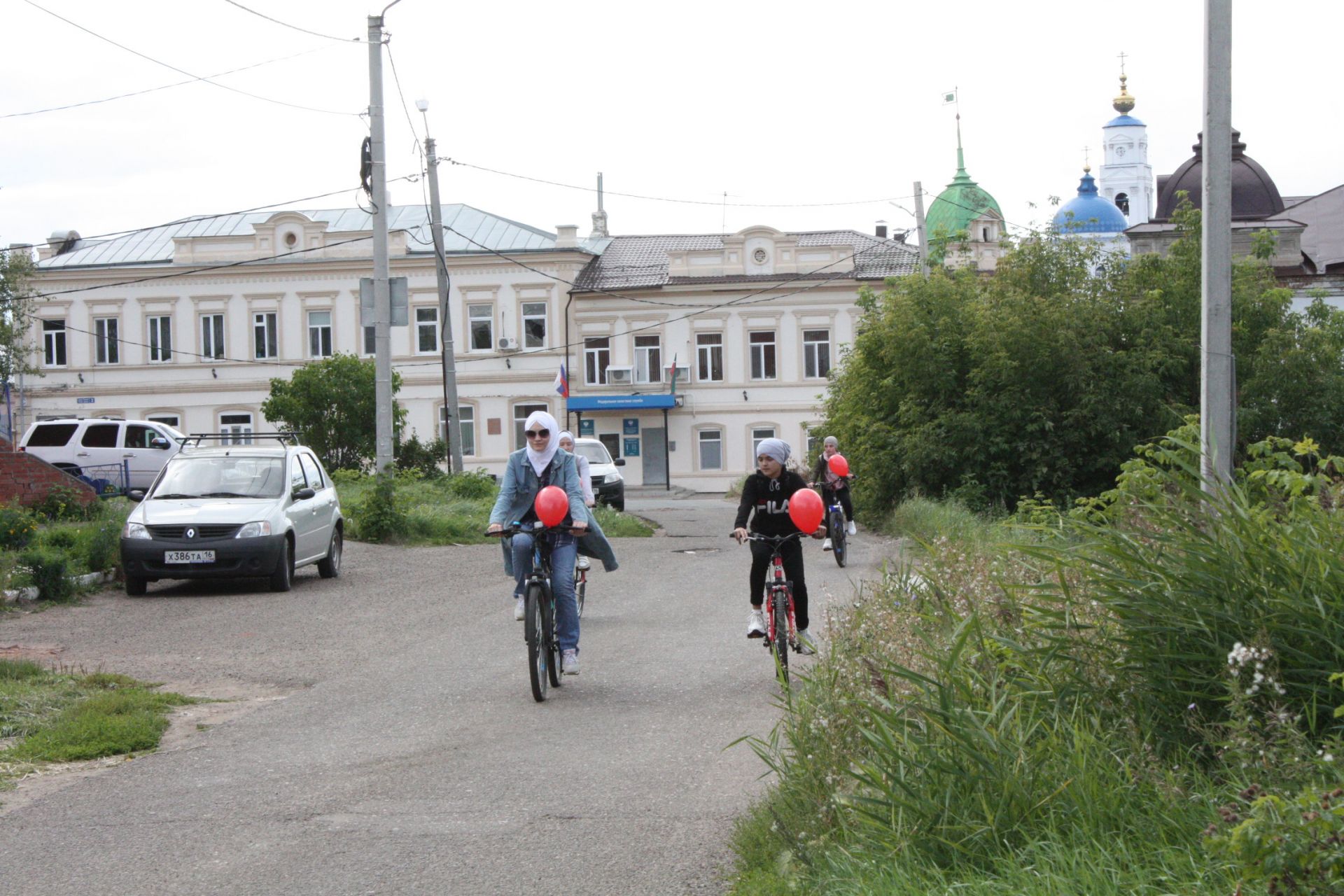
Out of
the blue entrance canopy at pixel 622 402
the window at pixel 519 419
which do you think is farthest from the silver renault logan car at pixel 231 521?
the window at pixel 519 419

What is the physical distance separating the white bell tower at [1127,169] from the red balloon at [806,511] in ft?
314

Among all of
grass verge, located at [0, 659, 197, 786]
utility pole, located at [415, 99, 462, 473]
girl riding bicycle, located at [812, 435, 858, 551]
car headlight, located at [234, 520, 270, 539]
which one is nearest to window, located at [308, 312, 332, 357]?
utility pole, located at [415, 99, 462, 473]

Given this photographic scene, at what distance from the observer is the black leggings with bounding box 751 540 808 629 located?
934 centimetres

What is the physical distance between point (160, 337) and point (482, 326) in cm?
1227

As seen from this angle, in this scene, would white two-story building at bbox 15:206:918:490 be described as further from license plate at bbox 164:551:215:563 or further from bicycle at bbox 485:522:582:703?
bicycle at bbox 485:522:582:703

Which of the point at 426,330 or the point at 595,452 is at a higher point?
the point at 426,330

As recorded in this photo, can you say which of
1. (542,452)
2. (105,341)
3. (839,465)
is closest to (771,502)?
(542,452)

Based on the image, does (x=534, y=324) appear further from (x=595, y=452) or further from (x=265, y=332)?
(x=595, y=452)

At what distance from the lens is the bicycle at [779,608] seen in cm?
901

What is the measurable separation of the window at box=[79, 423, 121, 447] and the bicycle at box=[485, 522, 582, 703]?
1104 inches

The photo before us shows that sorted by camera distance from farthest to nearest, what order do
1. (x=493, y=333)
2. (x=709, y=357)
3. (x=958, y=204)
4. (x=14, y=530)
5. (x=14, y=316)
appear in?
(x=958, y=204), (x=709, y=357), (x=493, y=333), (x=14, y=316), (x=14, y=530)

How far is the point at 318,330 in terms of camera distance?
180 ft

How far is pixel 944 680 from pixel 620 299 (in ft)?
164

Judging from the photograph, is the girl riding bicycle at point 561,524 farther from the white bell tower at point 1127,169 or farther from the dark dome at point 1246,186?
the white bell tower at point 1127,169
